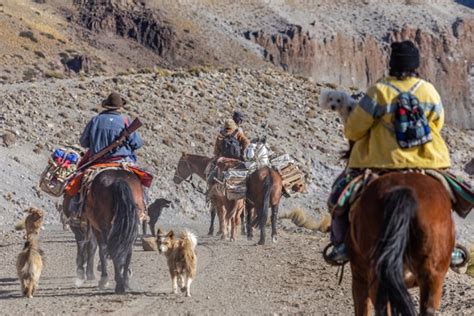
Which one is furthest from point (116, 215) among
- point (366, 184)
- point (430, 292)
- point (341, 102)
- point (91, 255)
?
point (430, 292)

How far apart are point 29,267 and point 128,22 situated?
86.3 m

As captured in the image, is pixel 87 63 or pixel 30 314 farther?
pixel 87 63

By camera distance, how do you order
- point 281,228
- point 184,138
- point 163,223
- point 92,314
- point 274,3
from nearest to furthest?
1. point 92,314
2. point 281,228
3. point 163,223
4. point 184,138
5. point 274,3

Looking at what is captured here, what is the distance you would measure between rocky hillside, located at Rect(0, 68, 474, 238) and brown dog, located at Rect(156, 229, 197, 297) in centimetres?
1712

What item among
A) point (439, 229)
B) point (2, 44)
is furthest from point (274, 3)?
point (439, 229)

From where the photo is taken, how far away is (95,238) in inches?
558

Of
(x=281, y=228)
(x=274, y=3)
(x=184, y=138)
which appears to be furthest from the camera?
(x=274, y=3)

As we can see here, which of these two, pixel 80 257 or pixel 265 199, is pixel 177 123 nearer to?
pixel 265 199

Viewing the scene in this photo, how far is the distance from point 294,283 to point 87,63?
2789 inches

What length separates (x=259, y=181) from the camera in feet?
70.5

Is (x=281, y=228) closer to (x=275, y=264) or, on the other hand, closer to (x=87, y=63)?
(x=275, y=264)

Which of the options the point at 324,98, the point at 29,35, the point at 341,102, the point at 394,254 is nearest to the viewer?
the point at 394,254

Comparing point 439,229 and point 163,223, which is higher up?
point 439,229

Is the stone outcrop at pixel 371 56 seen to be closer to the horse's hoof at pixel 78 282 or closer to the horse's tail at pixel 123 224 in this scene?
the horse's hoof at pixel 78 282
